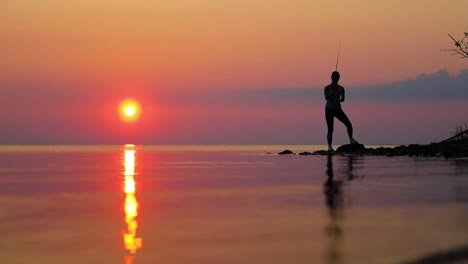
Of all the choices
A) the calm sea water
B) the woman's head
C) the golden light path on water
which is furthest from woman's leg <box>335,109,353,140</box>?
the golden light path on water

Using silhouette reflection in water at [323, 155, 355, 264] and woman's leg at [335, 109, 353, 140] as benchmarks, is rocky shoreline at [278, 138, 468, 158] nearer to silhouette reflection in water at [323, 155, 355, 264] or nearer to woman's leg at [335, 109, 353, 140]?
woman's leg at [335, 109, 353, 140]

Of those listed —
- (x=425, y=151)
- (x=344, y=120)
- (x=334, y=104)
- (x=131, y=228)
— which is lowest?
(x=131, y=228)

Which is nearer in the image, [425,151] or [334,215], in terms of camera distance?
[334,215]

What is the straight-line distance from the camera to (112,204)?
10133mm

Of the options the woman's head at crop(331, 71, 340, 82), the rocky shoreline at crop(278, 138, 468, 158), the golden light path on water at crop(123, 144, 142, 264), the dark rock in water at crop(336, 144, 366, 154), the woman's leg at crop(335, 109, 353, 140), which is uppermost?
the woman's head at crop(331, 71, 340, 82)

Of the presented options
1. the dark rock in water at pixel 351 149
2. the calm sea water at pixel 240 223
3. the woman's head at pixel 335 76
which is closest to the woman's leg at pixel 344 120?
the dark rock in water at pixel 351 149

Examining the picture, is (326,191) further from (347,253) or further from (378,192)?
(347,253)

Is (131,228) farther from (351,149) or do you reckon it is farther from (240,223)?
(351,149)

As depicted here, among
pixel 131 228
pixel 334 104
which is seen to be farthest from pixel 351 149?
pixel 131 228

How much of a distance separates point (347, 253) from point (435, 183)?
25.1 feet

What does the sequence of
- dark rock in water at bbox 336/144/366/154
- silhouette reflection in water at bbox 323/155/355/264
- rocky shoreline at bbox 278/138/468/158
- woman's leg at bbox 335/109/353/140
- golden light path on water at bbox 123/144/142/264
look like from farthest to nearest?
dark rock in water at bbox 336/144/366/154, woman's leg at bbox 335/109/353/140, rocky shoreline at bbox 278/138/468/158, golden light path on water at bbox 123/144/142/264, silhouette reflection in water at bbox 323/155/355/264

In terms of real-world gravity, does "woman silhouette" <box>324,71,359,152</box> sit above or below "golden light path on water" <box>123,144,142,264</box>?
above

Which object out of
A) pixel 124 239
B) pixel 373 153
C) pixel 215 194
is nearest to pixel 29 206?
pixel 215 194

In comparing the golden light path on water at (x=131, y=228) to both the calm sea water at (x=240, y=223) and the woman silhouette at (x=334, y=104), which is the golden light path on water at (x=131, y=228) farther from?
the woman silhouette at (x=334, y=104)
